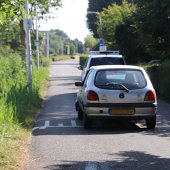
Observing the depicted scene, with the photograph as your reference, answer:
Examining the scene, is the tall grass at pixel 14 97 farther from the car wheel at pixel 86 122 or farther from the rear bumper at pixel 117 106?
the rear bumper at pixel 117 106

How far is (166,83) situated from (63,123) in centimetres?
771

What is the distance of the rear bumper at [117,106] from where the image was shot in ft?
41.0

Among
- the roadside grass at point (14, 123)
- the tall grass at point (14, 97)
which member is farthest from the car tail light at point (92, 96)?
the tall grass at point (14, 97)

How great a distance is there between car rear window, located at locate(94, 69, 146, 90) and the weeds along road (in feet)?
3.53

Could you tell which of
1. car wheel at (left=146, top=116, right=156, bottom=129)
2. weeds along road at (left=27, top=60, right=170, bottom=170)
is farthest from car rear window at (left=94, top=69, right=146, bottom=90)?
weeds along road at (left=27, top=60, right=170, bottom=170)

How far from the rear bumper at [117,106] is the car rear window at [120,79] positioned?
0.46 m

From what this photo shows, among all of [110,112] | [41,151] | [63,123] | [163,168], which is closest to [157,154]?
[163,168]

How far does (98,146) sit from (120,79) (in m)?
2.98

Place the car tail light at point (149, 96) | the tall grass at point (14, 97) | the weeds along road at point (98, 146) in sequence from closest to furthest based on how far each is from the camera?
1. the weeds along road at point (98, 146)
2. the tall grass at point (14, 97)
3. the car tail light at point (149, 96)

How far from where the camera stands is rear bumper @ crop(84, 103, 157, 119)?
12500 mm

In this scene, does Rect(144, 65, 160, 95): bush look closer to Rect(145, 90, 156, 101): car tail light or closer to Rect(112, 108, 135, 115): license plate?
Rect(145, 90, 156, 101): car tail light

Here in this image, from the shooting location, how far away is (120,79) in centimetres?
1291

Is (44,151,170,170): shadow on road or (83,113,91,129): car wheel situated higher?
(44,151,170,170): shadow on road

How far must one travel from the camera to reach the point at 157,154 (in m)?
9.48
